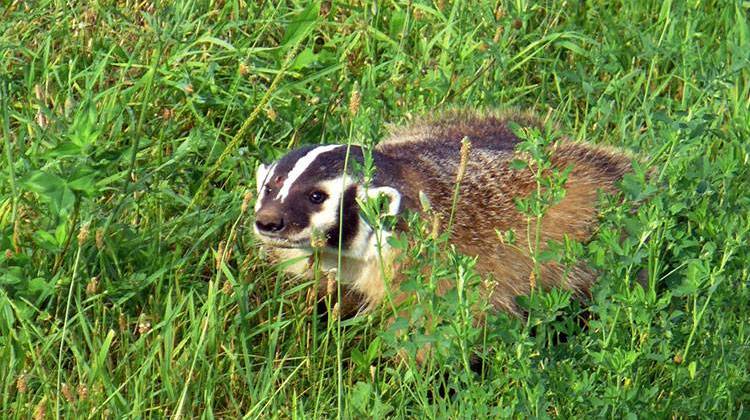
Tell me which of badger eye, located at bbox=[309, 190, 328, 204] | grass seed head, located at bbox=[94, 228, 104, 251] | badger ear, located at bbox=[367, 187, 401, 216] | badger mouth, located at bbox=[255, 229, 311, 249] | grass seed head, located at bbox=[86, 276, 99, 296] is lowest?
grass seed head, located at bbox=[86, 276, 99, 296]

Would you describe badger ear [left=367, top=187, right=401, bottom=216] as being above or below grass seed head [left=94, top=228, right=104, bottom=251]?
above

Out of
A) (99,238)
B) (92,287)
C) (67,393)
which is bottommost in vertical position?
(67,393)

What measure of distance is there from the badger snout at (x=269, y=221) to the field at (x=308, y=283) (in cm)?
16

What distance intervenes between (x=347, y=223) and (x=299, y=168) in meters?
0.23

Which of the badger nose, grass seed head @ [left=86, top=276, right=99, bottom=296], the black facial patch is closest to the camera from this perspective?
grass seed head @ [left=86, top=276, right=99, bottom=296]

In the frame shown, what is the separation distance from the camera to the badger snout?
4.44 meters

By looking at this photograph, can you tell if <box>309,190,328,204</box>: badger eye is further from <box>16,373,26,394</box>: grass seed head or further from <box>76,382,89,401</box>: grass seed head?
<box>16,373,26,394</box>: grass seed head

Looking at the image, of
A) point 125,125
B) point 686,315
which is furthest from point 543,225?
point 125,125

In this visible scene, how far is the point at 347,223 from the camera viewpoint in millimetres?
4582

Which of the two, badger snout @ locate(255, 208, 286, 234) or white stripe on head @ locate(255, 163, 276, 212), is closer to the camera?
badger snout @ locate(255, 208, 286, 234)

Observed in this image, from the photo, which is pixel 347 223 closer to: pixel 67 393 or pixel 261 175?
pixel 261 175

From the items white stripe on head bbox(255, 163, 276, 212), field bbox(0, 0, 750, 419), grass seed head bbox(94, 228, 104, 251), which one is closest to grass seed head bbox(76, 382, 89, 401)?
field bbox(0, 0, 750, 419)

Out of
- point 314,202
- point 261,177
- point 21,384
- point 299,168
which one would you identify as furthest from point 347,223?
point 21,384

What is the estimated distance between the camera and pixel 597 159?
529 cm
